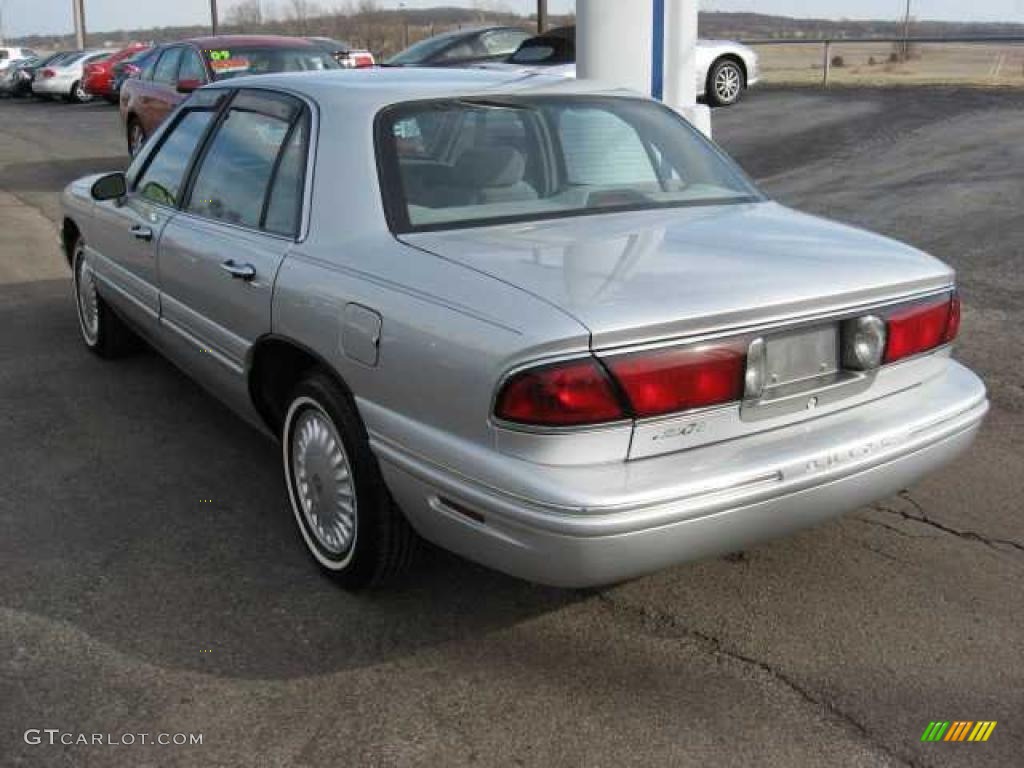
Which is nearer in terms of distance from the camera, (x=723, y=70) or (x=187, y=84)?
(x=187, y=84)

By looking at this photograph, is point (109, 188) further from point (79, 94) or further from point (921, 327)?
point (79, 94)

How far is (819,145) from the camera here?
487 inches

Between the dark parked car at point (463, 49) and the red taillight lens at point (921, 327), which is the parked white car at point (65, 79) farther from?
the red taillight lens at point (921, 327)

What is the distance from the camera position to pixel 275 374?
3.64 m

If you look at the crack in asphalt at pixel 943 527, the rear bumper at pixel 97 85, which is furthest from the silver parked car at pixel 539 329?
the rear bumper at pixel 97 85

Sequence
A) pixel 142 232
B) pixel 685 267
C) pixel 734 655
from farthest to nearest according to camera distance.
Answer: pixel 142 232 < pixel 734 655 < pixel 685 267

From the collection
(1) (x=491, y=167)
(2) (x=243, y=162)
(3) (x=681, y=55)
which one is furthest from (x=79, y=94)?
(1) (x=491, y=167)

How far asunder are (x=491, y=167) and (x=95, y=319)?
320cm

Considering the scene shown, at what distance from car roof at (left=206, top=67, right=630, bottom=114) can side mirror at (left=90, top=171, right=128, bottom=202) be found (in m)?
0.97

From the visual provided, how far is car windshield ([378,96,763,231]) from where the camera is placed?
3343 mm

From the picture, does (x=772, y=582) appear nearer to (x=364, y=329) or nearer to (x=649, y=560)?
(x=649, y=560)

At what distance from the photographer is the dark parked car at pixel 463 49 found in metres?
15.1

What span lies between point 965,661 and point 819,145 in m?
10.3

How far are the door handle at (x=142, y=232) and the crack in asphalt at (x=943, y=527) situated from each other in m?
3.04
